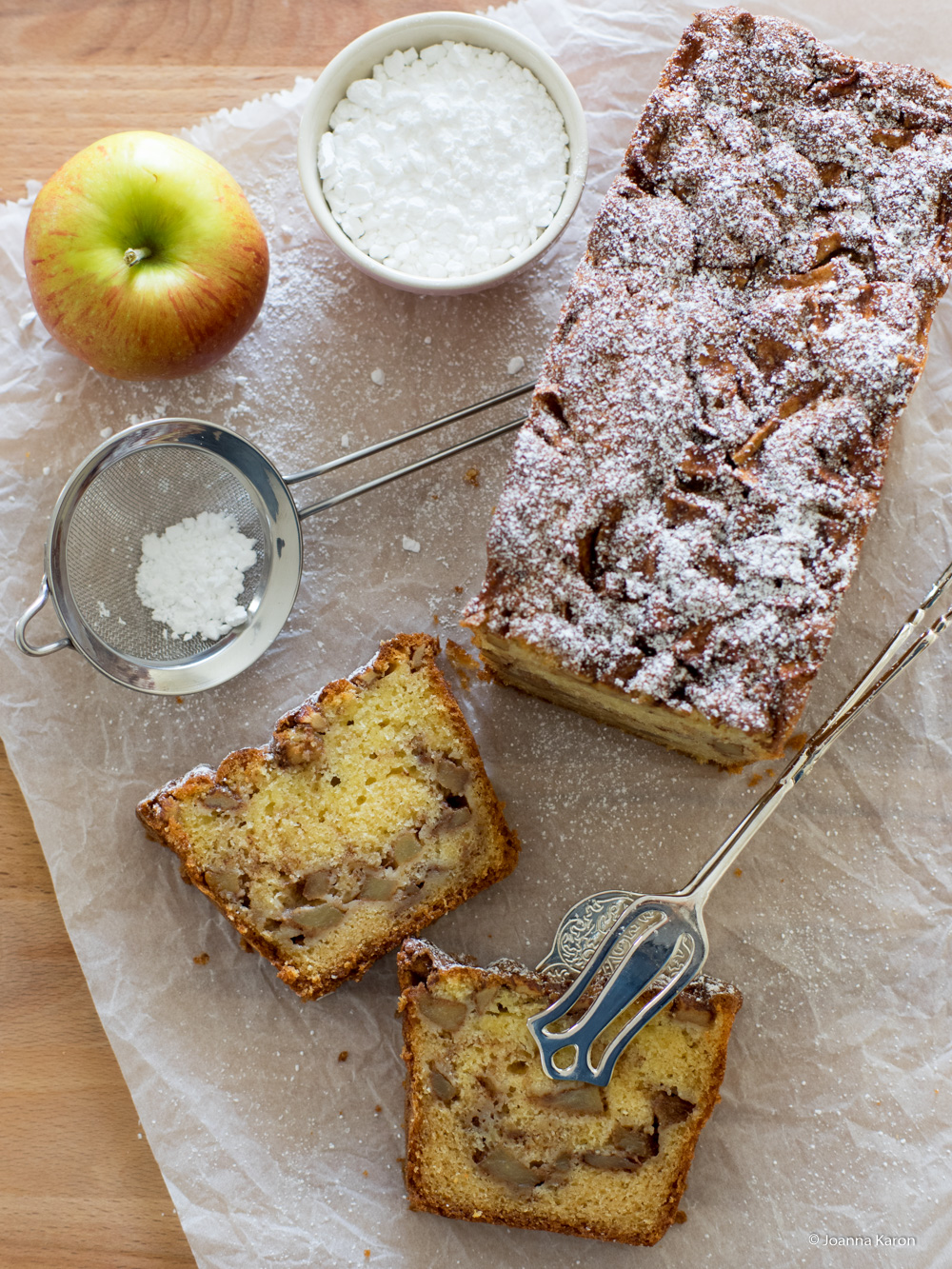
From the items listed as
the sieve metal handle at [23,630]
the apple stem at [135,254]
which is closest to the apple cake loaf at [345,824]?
the sieve metal handle at [23,630]

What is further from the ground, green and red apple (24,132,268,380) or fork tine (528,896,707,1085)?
green and red apple (24,132,268,380)

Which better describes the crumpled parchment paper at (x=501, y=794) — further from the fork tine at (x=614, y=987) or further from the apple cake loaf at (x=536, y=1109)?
the fork tine at (x=614, y=987)

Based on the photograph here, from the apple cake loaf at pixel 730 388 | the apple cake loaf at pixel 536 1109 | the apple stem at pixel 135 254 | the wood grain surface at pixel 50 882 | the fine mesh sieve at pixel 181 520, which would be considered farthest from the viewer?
the wood grain surface at pixel 50 882

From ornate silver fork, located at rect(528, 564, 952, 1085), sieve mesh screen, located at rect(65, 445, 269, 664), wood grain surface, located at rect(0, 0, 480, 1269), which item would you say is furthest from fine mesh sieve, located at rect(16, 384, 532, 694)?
ornate silver fork, located at rect(528, 564, 952, 1085)

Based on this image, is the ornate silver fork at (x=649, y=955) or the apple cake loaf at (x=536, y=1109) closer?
the ornate silver fork at (x=649, y=955)

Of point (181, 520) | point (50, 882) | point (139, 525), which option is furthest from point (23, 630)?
point (50, 882)

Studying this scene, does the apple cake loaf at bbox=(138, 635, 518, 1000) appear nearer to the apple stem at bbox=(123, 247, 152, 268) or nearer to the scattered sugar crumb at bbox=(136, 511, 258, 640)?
the scattered sugar crumb at bbox=(136, 511, 258, 640)
